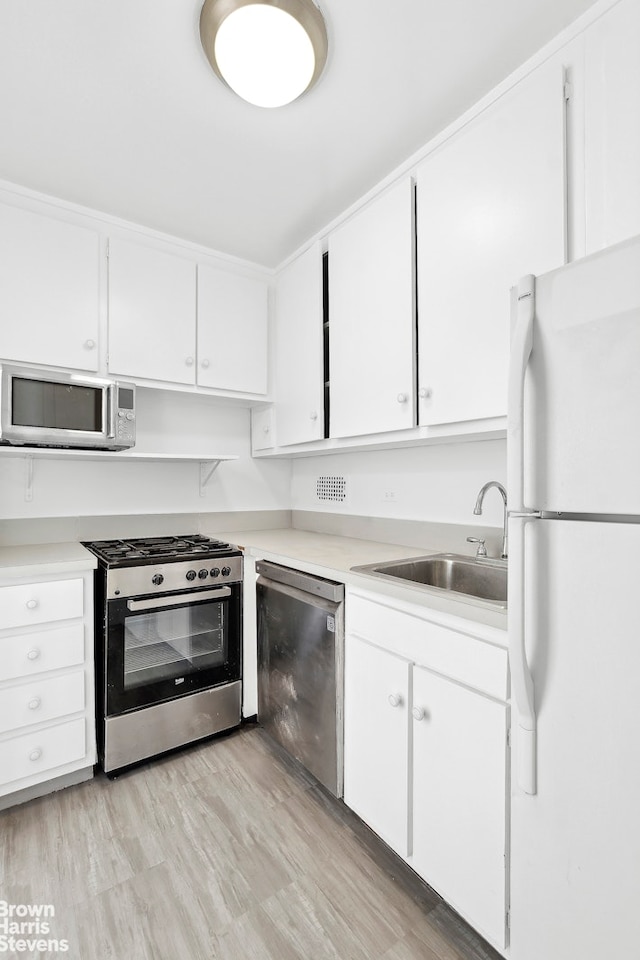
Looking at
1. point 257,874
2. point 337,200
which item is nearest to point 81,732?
point 257,874

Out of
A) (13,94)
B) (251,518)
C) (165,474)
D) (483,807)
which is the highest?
(13,94)

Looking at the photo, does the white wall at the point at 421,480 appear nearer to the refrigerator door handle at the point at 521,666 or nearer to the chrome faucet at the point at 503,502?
the chrome faucet at the point at 503,502

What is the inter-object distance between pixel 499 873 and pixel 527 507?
887mm

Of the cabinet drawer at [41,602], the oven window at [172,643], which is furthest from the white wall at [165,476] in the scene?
the oven window at [172,643]

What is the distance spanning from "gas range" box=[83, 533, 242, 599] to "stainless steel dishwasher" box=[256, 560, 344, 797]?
192 mm

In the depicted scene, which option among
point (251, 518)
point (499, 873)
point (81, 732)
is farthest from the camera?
point (251, 518)

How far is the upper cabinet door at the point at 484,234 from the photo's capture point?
130 cm

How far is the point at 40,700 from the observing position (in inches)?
70.1

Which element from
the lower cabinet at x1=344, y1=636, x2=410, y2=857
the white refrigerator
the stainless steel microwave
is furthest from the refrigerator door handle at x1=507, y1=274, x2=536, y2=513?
the stainless steel microwave

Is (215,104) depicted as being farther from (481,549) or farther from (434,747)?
(434,747)

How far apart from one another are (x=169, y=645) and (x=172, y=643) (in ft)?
0.05

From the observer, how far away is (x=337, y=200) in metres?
2.05

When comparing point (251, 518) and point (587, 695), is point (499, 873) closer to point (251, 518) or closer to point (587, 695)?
point (587, 695)

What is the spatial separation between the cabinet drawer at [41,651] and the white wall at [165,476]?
27.4 inches
